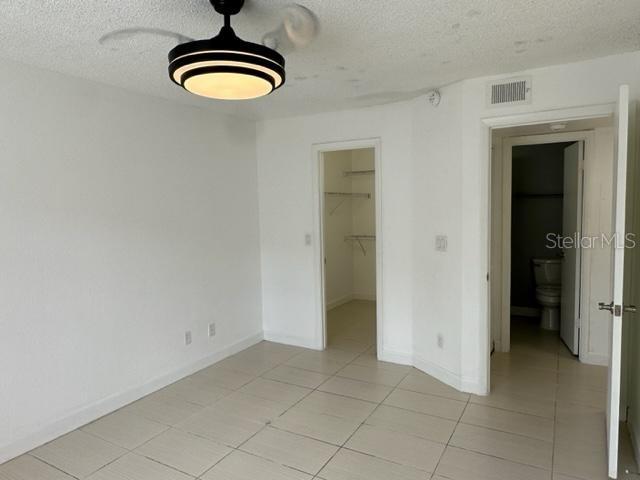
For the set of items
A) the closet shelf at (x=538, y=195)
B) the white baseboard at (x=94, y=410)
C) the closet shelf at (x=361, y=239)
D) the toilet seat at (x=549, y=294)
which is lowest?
the white baseboard at (x=94, y=410)

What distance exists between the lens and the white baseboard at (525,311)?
5254 millimetres

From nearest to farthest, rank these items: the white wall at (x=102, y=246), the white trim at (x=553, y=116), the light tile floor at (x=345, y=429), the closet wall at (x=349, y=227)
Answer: the light tile floor at (x=345, y=429), the white wall at (x=102, y=246), the white trim at (x=553, y=116), the closet wall at (x=349, y=227)

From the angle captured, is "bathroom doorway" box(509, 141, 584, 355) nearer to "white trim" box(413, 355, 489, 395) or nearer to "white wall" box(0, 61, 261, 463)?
"white trim" box(413, 355, 489, 395)

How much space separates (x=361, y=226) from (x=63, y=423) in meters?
4.56

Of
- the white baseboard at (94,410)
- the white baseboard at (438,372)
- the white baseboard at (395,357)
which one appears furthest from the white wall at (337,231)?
the white baseboard at (94,410)

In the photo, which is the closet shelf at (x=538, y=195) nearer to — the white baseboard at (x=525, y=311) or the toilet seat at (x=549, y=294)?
the toilet seat at (x=549, y=294)

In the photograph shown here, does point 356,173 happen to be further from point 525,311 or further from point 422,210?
point 525,311

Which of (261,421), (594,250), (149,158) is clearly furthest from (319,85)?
(594,250)

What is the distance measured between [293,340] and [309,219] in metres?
1.31

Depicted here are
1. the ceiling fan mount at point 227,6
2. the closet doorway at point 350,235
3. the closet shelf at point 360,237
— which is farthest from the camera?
the closet shelf at point 360,237

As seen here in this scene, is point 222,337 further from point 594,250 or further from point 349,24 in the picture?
point 594,250

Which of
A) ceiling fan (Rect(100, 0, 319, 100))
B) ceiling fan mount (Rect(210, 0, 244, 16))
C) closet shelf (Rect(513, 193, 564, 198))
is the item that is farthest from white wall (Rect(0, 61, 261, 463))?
closet shelf (Rect(513, 193, 564, 198))

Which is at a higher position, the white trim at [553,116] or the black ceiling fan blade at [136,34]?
the black ceiling fan blade at [136,34]

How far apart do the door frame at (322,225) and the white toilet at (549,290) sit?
2095 mm
